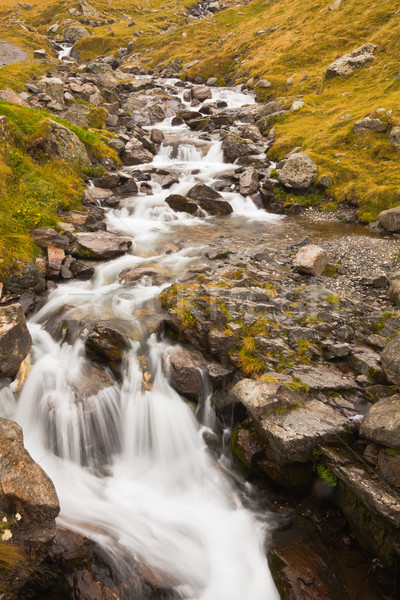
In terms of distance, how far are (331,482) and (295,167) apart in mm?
15118

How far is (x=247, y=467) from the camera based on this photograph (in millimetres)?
5875

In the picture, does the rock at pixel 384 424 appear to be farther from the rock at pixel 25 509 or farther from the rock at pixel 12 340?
the rock at pixel 12 340

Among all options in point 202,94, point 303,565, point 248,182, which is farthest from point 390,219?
point 202,94

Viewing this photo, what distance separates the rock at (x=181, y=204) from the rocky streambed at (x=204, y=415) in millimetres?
4297

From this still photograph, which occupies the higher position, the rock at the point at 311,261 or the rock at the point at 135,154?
the rock at the point at 135,154

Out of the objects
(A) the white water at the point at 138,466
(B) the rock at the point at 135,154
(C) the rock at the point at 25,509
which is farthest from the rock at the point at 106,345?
(B) the rock at the point at 135,154

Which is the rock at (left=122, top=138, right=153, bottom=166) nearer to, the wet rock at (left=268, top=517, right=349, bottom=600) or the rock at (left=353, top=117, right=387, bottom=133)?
the rock at (left=353, top=117, right=387, bottom=133)

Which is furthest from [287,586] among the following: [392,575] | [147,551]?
[147,551]

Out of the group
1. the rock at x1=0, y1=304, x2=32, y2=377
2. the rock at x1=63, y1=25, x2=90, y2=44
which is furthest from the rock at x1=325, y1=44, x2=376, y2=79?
the rock at x1=63, y1=25, x2=90, y2=44

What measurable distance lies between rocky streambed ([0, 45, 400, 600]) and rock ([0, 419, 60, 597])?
27mm

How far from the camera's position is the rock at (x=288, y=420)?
→ 5156 mm

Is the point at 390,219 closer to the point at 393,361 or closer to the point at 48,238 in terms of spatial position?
the point at 393,361

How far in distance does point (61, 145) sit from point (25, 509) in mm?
14855

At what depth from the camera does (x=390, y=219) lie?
12.5m
